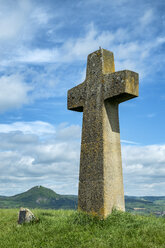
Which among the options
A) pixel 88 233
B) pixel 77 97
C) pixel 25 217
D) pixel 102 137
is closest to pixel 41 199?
pixel 25 217

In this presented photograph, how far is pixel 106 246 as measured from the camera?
6.42m

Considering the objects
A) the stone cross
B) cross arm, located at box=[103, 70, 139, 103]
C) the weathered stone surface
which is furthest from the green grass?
cross arm, located at box=[103, 70, 139, 103]

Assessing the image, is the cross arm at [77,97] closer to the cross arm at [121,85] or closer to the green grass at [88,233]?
the cross arm at [121,85]

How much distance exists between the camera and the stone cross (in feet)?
27.8

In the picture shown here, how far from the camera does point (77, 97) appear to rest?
1019 centimetres

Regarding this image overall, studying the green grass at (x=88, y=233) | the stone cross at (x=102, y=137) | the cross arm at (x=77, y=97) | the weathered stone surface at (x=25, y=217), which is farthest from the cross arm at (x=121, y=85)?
the weathered stone surface at (x=25, y=217)

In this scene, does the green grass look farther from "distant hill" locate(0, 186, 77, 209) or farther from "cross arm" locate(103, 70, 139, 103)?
"distant hill" locate(0, 186, 77, 209)

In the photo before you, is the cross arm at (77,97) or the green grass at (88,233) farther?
the cross arm at (77,97)

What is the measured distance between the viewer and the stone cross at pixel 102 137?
848 centimetres

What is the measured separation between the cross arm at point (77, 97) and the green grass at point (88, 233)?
3.78m

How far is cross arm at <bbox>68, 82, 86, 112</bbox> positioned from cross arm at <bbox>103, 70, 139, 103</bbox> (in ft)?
3.77

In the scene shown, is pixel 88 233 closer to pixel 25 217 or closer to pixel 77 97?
pixel 25 217

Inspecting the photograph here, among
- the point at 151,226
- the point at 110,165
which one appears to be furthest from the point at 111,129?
the point at 151,226

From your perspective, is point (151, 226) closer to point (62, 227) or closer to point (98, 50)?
point (62, 227)
